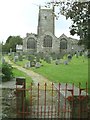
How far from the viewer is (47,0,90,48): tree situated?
12057mm

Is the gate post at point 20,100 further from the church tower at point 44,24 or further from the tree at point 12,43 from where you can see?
the tree at point 12,43

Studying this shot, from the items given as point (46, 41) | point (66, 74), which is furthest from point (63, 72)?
point (46, 41)

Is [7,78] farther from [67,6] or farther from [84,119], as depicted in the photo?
[84,119]

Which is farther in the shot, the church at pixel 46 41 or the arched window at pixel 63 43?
the arched window at pixel 63 43

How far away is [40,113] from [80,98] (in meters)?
1.41

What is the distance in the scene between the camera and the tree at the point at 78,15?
1206cm

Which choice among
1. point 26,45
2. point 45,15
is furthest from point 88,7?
point 26,45

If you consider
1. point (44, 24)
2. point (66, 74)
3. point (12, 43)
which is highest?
point (44, 24)

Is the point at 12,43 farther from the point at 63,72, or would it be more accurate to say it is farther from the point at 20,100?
the point at 20,100

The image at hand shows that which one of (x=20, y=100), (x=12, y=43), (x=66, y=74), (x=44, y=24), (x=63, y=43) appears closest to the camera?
(x=20, y=100)

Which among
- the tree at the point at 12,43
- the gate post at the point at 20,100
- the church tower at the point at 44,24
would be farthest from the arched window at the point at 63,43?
the gate post at the point at 20,100

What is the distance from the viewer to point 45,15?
5672 cm

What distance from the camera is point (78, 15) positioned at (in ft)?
40.9

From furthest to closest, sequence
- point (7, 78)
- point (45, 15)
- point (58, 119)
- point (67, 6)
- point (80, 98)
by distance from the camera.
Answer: point (45, 15) < point (7, 78) < point (67, 6) < point (58, 119) < point (80, 98)
